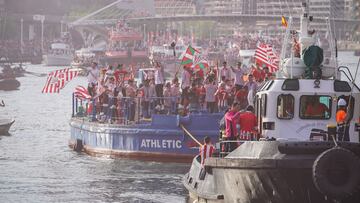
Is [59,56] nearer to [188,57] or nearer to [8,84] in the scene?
[8,84]

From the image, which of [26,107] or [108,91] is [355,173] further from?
[26,107]

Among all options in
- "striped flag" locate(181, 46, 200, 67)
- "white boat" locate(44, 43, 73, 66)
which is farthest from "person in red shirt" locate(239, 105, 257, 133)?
"white boat" locate(44, 43, 73, 66)

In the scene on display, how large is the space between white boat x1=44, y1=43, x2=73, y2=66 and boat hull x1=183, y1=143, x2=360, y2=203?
543ft

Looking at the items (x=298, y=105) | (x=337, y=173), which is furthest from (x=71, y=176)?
(x=337, y=173)

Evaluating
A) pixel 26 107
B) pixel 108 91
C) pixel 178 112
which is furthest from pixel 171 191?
pixel 26 107

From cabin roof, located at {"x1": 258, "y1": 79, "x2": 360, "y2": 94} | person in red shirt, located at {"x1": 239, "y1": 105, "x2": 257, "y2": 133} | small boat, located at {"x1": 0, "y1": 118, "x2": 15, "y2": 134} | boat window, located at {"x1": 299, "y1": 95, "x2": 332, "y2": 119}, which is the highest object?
cabin roof, located at {"x1": 258, "y1": 79, "x2": 360, "y2": 94}

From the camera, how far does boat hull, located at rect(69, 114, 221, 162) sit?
3728 cm

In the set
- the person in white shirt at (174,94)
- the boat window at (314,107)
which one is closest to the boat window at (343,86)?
the boat window at (314,107)

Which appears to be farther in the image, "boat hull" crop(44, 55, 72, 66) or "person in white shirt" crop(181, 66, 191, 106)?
"boat hull" crop(44, 55, 72, 66)

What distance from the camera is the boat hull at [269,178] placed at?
909 inches

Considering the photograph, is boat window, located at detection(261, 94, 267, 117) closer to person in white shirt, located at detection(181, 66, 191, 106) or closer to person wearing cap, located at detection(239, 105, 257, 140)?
person wearing cap, located at detection(239, 105, 257, 140)

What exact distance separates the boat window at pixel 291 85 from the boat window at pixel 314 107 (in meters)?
0.25

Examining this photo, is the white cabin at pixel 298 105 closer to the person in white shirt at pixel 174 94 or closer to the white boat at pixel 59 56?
the person in white shirt at pixel 174 94

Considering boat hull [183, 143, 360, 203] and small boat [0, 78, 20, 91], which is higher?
boat hull [183, 143, 360, 203]
